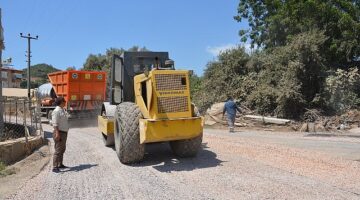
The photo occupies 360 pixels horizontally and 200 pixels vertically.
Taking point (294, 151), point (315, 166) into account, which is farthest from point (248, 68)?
point (315, 166)

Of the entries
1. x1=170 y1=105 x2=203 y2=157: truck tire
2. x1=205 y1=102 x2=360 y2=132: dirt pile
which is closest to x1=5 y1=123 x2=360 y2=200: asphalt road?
x1=170 y1=105 x2=203 y2=157: truck tire

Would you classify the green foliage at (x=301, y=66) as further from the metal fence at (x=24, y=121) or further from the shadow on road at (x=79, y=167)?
the shadow on road at (x=79, y=167)

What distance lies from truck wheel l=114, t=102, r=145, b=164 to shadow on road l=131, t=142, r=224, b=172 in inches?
12.1

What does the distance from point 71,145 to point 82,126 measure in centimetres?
753

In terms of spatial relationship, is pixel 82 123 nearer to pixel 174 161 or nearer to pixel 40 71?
pixel 174 161

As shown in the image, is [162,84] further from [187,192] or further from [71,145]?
[71,145]

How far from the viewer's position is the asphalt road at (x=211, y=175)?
6832 millimetres

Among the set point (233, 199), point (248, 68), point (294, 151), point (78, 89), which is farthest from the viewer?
point (248, 68)

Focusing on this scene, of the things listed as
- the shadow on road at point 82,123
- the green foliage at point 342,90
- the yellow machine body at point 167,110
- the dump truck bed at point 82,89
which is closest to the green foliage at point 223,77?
the green foliage at point 342,90

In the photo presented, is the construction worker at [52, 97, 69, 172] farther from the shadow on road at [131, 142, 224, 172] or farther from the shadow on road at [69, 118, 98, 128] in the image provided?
the shadow on road at [69, 118, 98, 128]

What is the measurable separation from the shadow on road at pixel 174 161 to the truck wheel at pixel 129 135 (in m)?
0.31

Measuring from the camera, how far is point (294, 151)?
11.2 metres

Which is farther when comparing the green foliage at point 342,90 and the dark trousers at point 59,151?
the green foliage at point 342,90

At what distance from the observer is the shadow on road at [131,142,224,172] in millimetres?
8969
